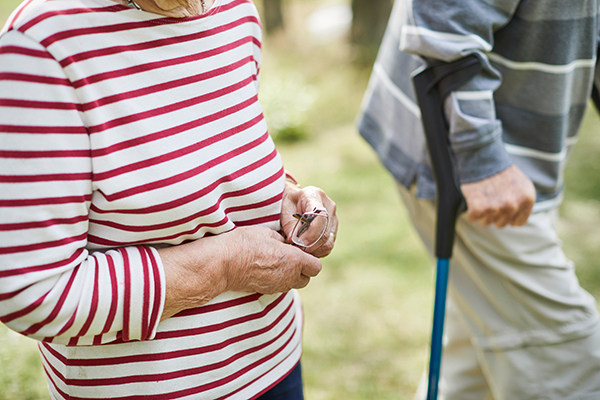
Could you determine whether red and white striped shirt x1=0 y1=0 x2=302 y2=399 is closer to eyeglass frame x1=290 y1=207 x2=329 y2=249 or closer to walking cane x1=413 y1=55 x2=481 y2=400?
eyeglass frame x1=290 y1=207 x2=329 y2=249

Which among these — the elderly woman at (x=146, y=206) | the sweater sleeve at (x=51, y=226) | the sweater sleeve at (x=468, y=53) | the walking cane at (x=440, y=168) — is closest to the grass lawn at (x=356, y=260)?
the walking cane at (x=440, y=168)

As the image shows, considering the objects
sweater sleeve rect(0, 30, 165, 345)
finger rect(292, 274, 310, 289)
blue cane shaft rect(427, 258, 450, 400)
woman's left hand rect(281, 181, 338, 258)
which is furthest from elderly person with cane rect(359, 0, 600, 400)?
sweater sleeve rect(0, 30, 165, 345)

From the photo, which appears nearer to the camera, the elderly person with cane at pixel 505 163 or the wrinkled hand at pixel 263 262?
the wrinkled hand at pixel 263 262

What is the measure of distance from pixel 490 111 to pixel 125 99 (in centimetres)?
113

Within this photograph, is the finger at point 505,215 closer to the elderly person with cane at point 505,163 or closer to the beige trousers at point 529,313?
the elderly person with cane at point 505,163

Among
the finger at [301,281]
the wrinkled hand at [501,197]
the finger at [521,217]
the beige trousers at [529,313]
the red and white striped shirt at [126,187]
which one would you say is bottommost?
the beige trousers at [529,313]

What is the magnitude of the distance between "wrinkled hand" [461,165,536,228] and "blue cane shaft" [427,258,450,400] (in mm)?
214

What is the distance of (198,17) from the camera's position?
1.15 meters

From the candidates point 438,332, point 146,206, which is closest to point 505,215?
point 438,332

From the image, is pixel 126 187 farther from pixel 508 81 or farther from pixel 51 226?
pixel 508 81

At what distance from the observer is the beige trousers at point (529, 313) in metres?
1.86

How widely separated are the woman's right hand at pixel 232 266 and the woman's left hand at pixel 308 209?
0.05m

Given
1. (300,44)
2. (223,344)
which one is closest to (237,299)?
(223,344)

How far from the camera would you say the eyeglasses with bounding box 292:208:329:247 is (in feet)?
4.15
